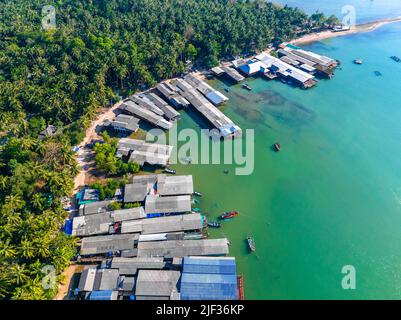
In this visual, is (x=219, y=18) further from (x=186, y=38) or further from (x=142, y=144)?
(x=142, y=144)

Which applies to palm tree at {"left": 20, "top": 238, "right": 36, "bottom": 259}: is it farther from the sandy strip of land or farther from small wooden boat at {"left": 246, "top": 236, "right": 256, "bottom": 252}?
the sandy strip of land

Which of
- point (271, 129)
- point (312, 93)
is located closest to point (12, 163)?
point (271, 129)

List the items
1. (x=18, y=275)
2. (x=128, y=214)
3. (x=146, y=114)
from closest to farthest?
(x=18, y=275) < (x=128, y=214) < (x=146, y=114)

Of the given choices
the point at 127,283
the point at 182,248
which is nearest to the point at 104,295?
the point at 127,283

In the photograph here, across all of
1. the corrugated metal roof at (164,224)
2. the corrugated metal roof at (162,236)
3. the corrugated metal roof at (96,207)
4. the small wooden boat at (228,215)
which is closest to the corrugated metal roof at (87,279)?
the corrugated metal roof at (164,224)

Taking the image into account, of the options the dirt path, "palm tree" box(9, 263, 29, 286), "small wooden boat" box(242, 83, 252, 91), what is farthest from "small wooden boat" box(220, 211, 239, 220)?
"small wooden boat" box(242, 83, 252, 91)

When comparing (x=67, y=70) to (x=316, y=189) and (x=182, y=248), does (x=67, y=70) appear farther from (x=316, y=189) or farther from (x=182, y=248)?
(x=316, y=189)
